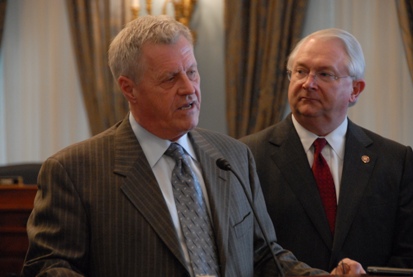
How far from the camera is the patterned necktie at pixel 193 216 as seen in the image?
2963mm

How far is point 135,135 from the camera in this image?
3133 millimetres

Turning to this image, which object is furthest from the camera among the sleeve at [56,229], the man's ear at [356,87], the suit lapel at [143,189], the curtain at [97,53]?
the curtain at [97,53]

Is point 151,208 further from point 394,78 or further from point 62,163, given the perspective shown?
point 394,78

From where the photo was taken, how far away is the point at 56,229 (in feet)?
9.34

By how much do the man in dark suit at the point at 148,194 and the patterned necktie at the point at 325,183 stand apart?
538 mm

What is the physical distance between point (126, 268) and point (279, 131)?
51.9 inches

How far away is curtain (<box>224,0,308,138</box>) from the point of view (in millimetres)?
7340

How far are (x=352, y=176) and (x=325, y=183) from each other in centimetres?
13

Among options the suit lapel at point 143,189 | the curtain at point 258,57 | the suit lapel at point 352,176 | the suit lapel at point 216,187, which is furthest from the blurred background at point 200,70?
the suit lapel at point 143,189

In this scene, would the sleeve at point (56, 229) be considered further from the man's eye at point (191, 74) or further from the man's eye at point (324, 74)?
the man's eye at point (324, 74)

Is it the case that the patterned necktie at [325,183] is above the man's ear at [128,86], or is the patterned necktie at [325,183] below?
below

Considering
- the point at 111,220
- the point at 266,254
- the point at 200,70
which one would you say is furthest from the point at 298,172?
the point at 200,70

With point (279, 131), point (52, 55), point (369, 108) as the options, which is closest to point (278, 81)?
point (369, 108)

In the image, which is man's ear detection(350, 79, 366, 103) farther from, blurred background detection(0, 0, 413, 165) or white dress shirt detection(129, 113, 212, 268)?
blurred background detection(0, 0, 413, 165)
